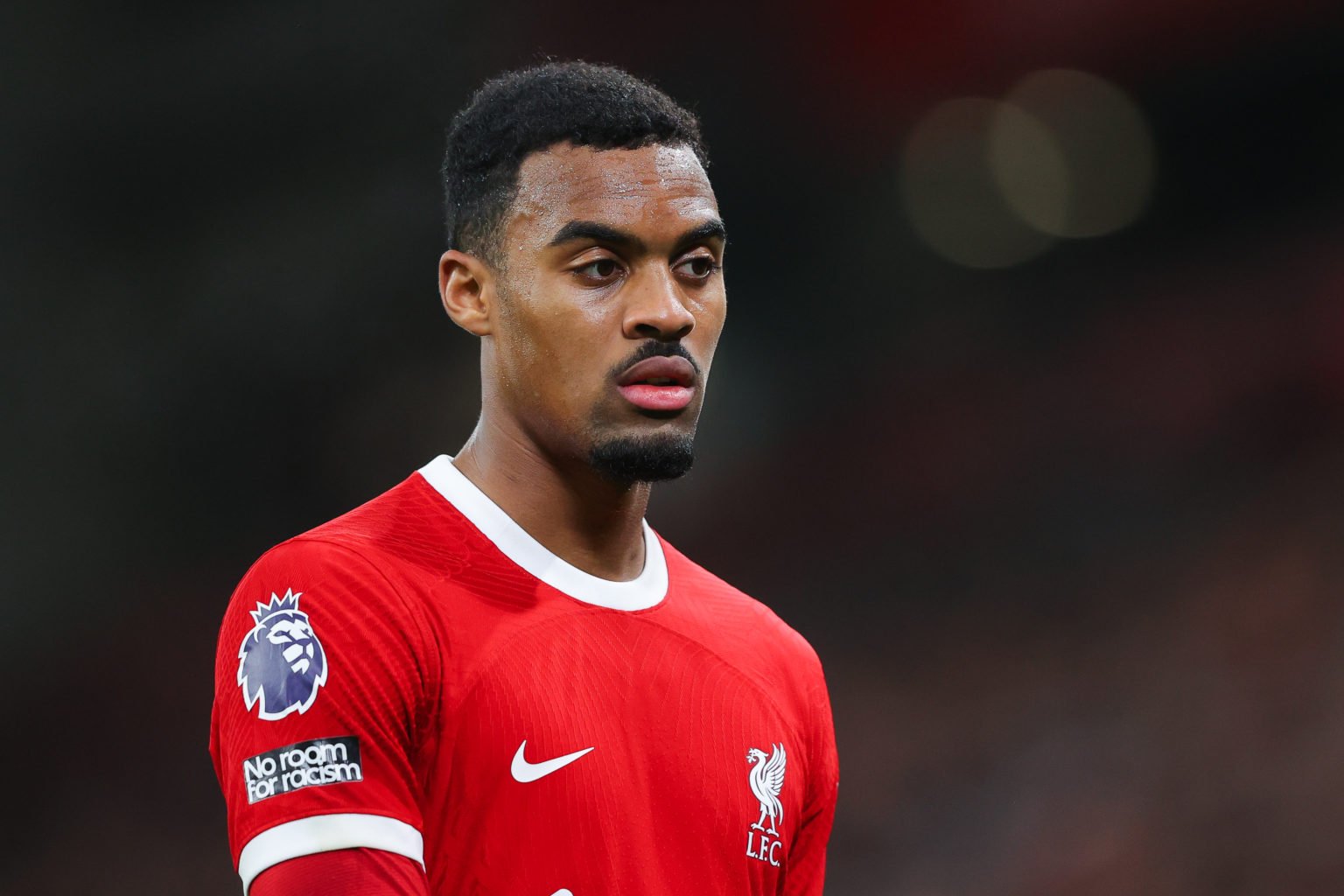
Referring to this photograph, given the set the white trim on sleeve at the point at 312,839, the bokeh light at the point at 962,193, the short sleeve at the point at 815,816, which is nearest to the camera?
the white trim on sleeve at the point at 312,839

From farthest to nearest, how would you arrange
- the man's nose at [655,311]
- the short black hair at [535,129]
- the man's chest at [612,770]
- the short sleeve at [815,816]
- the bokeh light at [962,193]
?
the bokeh light at [962,193] → the short sleeve at [815,816] → the short black hair at [535,129] → the man's nose at [655,311] → the man's chest at [612,770]

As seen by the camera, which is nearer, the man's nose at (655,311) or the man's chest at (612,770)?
the man's chest at (612,770)

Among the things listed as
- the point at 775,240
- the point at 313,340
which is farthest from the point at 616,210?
the point at 775,240

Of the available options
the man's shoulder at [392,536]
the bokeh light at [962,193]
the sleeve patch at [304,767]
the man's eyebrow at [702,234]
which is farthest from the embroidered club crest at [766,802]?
the bokeh light at [962,193]

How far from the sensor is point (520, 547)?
7.34ft

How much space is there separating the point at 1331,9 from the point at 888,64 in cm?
198

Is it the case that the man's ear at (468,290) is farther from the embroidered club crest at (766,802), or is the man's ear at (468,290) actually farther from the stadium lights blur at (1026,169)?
the stadium lights blur at (1026,169)

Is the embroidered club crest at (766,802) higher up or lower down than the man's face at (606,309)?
lower down

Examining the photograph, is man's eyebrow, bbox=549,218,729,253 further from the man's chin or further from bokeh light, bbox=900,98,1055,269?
bokeh light, bbox=900,98,1055,269

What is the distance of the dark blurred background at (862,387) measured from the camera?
18.1 feet

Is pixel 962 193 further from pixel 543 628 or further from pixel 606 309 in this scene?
pixel 543 628

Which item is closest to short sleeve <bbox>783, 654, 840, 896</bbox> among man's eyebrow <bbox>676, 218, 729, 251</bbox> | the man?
the man

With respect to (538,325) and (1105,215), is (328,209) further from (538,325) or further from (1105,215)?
(538,325)

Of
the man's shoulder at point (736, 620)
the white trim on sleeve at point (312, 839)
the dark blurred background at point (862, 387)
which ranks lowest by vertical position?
the white trim on sleeve at point (312, 839)
